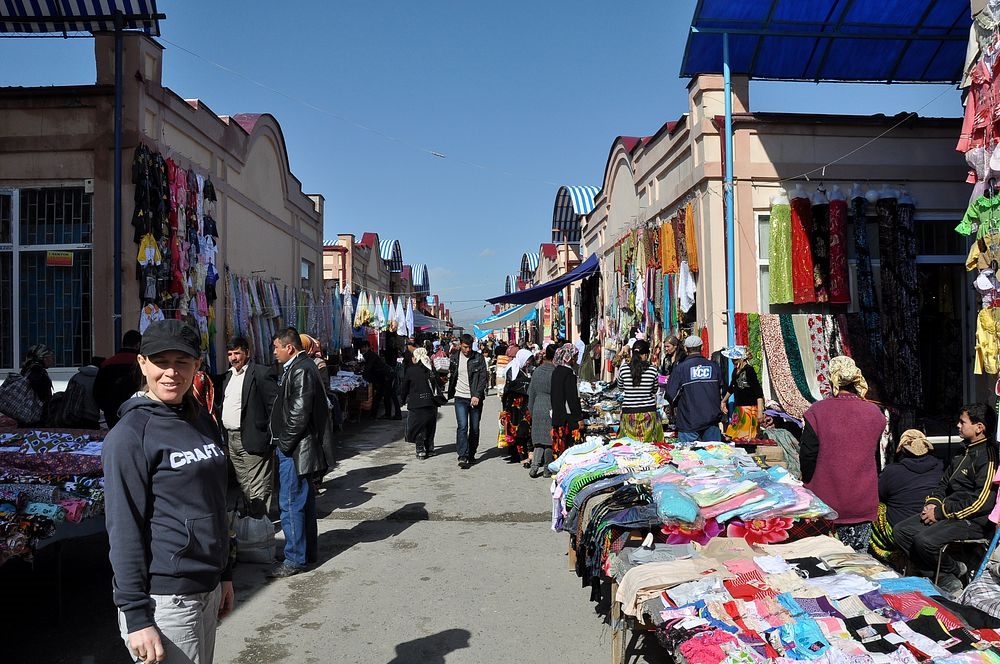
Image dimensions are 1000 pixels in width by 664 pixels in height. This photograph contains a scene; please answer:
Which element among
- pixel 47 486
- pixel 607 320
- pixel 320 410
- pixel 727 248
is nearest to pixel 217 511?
pixel 47 486

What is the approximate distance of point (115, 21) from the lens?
8.90 metres

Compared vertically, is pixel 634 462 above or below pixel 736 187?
below

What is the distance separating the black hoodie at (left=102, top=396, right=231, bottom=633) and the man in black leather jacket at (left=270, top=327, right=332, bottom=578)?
3210 mm

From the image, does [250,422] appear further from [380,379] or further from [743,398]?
[380,379]

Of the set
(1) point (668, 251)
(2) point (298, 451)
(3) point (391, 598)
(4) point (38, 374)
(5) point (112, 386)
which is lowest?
(3) point (391, 598)

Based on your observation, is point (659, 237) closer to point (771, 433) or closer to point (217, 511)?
point (771, 433)

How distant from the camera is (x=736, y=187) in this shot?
10.7m

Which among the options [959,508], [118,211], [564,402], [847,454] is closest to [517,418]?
[564,402]

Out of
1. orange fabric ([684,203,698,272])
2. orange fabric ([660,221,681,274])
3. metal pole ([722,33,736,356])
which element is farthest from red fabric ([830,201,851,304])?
orange fabric ([660,221,681,274])

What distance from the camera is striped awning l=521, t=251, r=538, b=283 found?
42.7 meters

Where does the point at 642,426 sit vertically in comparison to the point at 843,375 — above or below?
below

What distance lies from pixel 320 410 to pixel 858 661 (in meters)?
4.29

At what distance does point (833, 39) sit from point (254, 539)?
1045cm

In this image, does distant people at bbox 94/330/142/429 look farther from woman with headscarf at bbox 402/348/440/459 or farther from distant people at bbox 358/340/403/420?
distant people at bbox 358/340/403/420
